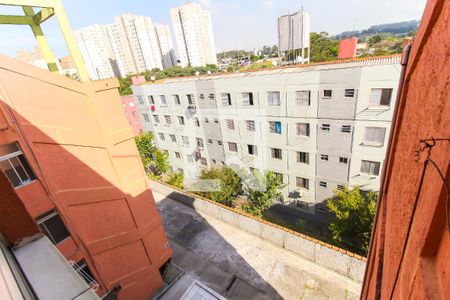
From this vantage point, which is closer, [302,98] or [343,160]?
[302,98]

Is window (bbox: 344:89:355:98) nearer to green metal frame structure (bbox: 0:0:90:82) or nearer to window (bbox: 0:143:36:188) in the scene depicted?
green metal frame structure (bbox: 0:0:90:82)

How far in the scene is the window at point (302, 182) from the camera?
62.8ft

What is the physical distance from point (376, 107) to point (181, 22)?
102704 millimetres

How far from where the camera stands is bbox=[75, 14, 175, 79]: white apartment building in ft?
291

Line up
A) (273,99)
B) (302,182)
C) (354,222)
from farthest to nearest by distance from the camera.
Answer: (302,182) → (273,99) → (354,222)

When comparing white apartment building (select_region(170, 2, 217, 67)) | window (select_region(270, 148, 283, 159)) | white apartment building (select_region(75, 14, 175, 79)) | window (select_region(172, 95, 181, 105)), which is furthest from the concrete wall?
white apartment building (select_region(170, 2, 217, 67))

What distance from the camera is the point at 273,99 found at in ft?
57.3

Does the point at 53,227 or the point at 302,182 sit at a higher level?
the point at 53,227

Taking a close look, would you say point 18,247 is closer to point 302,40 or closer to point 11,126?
point 11,126

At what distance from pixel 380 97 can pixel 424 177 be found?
13.7 metres

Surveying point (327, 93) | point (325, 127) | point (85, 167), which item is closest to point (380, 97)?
point (327, 93)

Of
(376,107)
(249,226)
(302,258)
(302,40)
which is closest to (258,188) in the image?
(249,226)

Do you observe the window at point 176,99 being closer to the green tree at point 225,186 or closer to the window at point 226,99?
the window at point 226,99

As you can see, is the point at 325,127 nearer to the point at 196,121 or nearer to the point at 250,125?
the point at 250,125
